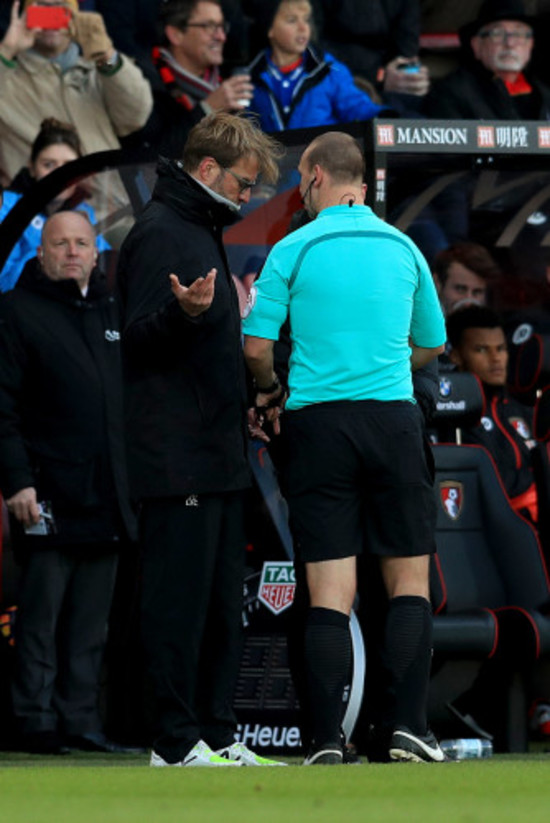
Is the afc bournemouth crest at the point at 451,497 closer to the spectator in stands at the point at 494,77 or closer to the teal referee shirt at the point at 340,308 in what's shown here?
the teal referee shirt at the point at 340,308

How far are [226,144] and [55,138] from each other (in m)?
4.01

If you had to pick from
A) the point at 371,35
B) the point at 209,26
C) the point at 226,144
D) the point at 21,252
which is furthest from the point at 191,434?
the point at 371,35

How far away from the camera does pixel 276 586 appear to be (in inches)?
384

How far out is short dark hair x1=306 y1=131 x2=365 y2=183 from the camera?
24.8 feet

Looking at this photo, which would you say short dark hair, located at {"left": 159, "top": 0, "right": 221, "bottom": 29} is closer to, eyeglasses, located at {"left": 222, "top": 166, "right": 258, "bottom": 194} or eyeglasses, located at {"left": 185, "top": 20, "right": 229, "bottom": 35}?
eyeglasses, located at {"left": 185, "top": 20, "right": 229, "bottom": 35}

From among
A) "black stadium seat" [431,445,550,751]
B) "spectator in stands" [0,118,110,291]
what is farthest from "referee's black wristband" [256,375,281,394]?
"spectator in stands" [0,118,110,291]

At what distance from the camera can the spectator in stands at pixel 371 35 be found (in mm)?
14766

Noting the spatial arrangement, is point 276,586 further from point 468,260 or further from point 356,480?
point 468,260

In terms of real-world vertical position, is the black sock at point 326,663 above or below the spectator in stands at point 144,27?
below

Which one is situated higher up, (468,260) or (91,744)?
(468,260)

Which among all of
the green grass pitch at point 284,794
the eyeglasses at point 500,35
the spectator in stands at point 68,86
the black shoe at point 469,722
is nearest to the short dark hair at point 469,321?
the black shoe at point 469,722

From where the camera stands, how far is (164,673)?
7.32 m

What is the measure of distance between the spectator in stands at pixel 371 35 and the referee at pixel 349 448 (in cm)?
730

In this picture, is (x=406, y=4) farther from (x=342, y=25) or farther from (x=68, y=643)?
(x=68, y=643)
